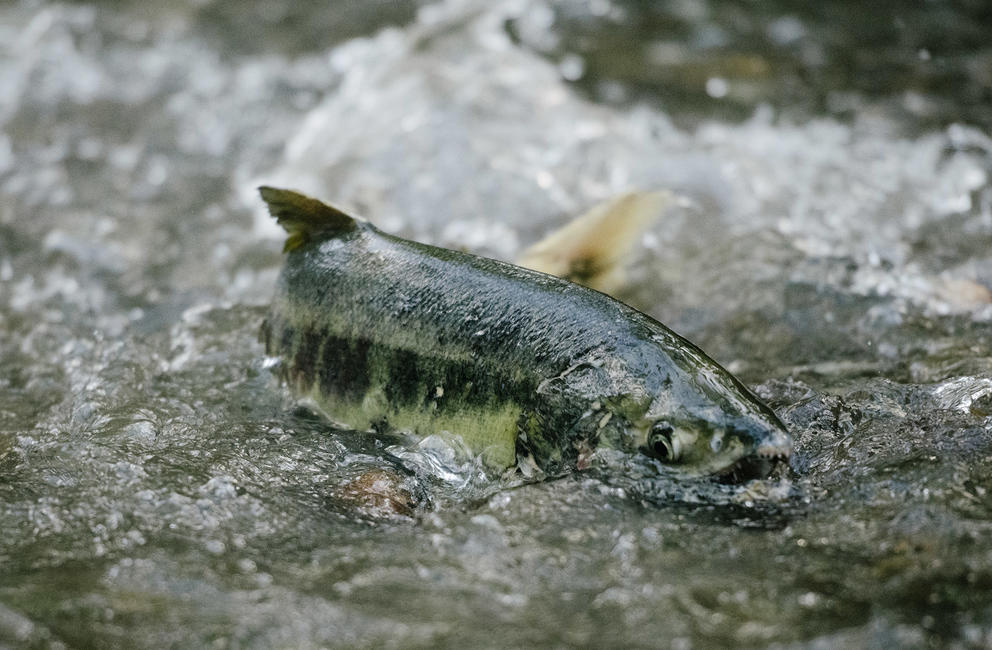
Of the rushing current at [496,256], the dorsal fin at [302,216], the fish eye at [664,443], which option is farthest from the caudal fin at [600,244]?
the fish eye at [664,443]

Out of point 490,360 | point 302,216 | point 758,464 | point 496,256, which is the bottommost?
point 496,256

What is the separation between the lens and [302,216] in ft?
13.0

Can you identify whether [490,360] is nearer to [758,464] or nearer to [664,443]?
[664,443]

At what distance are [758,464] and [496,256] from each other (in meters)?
3.25

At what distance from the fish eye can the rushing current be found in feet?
0.27

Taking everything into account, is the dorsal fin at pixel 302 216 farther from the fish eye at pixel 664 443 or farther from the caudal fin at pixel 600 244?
the fish eye at pixel 664 443

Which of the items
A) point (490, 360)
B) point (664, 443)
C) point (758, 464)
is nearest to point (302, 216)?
point (490, 360)

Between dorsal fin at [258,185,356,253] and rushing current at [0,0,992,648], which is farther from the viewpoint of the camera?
dorsal fin at [258,185,356,253]

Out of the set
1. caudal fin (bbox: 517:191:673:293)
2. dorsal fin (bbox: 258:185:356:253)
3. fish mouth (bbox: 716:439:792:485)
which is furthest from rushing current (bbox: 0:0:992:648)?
dorsal fin (bbox: 258:185:356:253)

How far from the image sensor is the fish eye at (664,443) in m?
2.88

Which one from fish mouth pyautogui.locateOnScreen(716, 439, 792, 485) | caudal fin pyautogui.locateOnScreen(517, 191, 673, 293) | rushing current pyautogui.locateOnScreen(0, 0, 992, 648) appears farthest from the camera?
caudal fin pyautogui.locateOnScreen(517, 191, 673, 293)

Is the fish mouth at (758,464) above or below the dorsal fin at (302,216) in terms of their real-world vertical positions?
below

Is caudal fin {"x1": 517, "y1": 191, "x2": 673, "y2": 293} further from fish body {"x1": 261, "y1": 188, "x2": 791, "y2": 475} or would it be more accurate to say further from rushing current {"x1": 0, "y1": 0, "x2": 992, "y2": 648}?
fish body {"x1": 261, "y1": 188, "x2": 791, "y2": 475}

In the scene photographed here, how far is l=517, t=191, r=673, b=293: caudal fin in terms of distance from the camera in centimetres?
482
